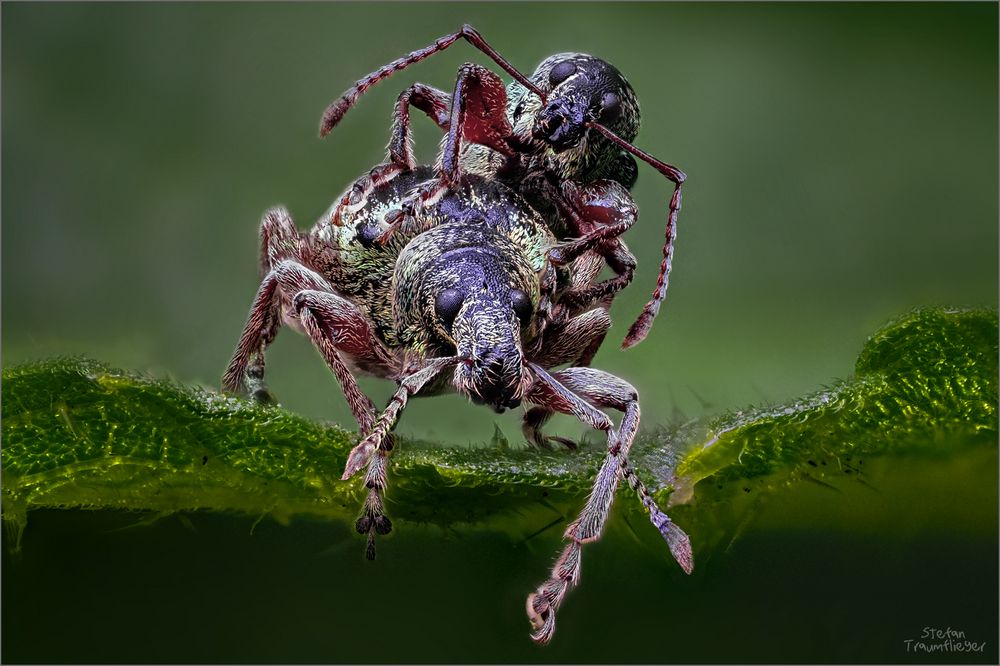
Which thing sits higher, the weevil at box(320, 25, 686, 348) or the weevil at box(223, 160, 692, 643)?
the weevil at box(320, 25, 686, 348)

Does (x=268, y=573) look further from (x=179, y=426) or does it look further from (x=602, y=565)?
(x=602, y=565)

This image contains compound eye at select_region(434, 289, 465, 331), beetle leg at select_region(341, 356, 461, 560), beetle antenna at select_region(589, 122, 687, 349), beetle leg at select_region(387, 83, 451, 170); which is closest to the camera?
beetle leg at select_region(341, 356, 461, 560)

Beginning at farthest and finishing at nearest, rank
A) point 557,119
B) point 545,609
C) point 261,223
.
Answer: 1. point 261,223
2. point 557,119
3. point 545,609

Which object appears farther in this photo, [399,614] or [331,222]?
[331,222]

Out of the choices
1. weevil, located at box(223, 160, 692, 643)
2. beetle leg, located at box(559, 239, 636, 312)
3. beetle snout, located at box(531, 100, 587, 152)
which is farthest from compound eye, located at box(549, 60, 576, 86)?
beetle leg, located at box(559, 239, 636, 312)

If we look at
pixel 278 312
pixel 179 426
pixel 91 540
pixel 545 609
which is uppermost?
pixel 278 312

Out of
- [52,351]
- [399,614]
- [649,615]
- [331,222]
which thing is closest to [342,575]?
[399,614]

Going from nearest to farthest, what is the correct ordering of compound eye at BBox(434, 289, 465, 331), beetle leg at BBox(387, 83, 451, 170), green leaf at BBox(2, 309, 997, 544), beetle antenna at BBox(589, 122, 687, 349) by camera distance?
green leaf at BBox(2, 309, 997, 544) → compound eye at BBox(434, 289, 465, 331) → beetle antenna at BBox(589, 122, 687, 349) → beetle leg at BBox(387, 83, 451, 170)

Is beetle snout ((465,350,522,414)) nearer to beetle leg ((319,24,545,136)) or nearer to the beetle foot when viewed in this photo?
the beetle foot
